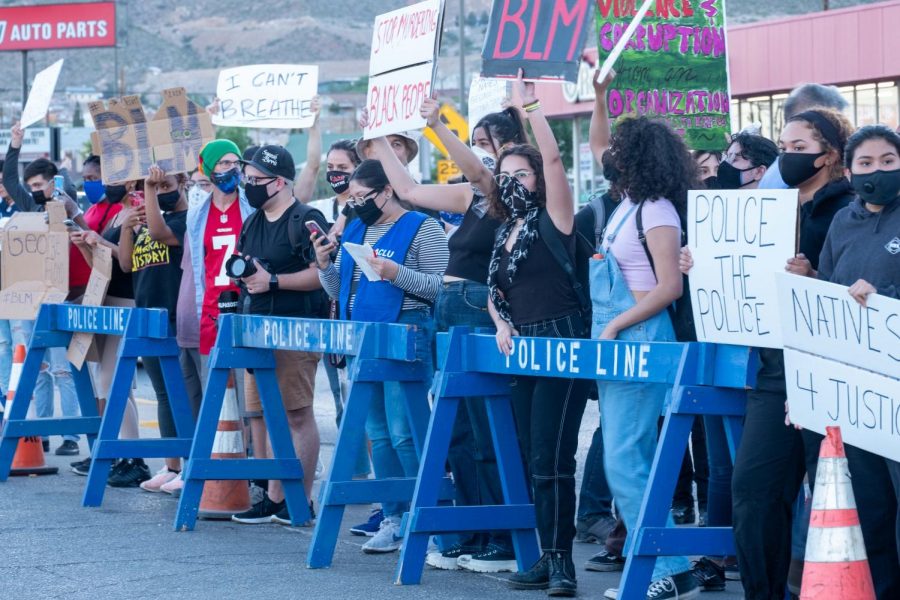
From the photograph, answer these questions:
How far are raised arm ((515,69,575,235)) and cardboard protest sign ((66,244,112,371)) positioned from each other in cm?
431

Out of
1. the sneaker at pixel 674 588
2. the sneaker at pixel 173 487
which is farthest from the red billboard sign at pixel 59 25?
the sneaker at pixel 674 588

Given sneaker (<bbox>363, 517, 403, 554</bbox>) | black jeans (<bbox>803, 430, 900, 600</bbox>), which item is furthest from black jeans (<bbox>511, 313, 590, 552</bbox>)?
black jeans (<bbox>803, 430, 900, 600</bbox>)

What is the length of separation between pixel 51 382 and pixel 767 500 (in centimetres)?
740

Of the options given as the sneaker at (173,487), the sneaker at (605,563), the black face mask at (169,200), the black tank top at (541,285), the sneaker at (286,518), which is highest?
the black face mask at (169,200)

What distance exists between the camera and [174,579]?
7.04 meters

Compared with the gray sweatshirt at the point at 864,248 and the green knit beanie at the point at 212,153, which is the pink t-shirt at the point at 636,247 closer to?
the gray sweatshirt at the point at 864,248

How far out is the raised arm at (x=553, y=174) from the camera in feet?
21.8

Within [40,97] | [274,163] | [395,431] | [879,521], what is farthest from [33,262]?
[879,521]

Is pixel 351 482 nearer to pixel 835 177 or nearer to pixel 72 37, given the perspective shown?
pixel 835 177

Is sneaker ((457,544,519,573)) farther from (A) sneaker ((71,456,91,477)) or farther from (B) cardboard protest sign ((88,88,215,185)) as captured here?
(A) sneaker ((71,456,91,477))

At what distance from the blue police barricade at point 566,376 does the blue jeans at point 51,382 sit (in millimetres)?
5223

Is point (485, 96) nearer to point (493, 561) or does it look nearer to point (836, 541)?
point (493, 561)

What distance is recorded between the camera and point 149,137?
990 cm

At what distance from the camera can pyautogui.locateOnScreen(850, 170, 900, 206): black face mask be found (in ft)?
17.4
